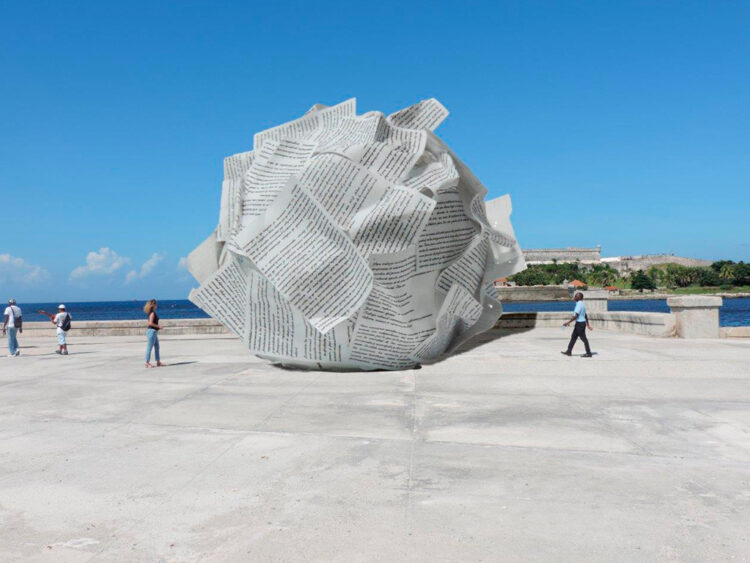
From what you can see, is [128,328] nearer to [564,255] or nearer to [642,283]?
[642,283]

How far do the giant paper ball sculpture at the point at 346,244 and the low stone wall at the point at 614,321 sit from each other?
6663mm

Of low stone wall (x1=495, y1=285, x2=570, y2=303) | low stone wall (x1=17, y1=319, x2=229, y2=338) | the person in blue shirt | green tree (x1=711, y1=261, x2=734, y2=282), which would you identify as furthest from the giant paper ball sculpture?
green tree (x1=711, y1=261, x2=734, y2=282)

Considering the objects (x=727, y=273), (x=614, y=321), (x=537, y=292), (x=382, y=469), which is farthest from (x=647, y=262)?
(x=382, y=469)

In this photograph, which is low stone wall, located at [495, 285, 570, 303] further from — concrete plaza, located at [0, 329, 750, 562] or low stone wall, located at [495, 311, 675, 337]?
concrete plaza, located at [0, 329, 750, 562]

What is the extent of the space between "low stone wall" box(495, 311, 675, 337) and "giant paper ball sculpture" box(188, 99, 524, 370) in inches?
262

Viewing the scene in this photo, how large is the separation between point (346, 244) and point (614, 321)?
11.8 m

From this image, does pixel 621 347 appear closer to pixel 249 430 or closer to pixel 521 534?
pixel 249 430

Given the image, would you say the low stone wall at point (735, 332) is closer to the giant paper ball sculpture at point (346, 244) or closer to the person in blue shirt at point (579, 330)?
the person in blue shirt at point (579, 330)

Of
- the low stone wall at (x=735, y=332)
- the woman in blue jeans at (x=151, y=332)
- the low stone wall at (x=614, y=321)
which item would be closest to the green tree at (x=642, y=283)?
the low stone wall at (x=614, y=321)

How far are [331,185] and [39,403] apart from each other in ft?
16.4

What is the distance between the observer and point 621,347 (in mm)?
12492

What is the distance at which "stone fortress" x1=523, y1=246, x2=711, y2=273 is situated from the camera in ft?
562

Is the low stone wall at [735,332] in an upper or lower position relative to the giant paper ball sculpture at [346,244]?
lower

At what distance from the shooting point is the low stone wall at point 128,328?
2011cm
